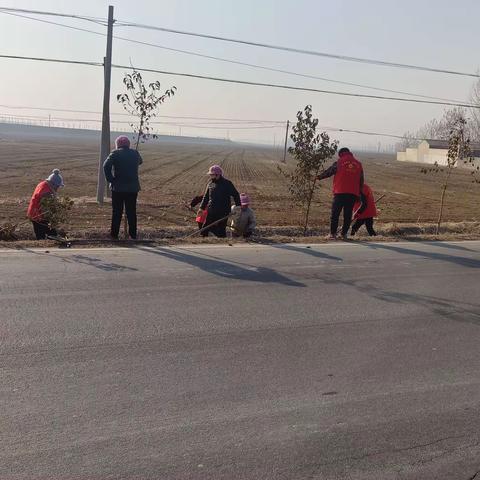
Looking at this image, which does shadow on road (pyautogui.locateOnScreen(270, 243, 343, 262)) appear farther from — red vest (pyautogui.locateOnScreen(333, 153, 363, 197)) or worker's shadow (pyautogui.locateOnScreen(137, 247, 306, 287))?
red vest (pyautogui.locateOnScreen(333, 153, 363, 197))

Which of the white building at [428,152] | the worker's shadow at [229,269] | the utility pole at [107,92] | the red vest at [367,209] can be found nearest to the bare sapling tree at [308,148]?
the red vest at [367,209]

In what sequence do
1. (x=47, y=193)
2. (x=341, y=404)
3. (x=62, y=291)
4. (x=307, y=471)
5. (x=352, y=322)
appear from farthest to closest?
1. (x=47, y=193)
2. (x=62, y=291)
3. (x=352, y=322)
4. (x=341, y=404)
5. (x=307, y=471)

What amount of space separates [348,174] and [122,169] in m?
3.98

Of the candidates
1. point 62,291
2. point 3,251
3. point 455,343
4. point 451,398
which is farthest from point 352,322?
point 3,251

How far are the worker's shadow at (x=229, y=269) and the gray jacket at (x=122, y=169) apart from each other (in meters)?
1.32

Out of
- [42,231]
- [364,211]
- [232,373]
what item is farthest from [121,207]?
[232,373]

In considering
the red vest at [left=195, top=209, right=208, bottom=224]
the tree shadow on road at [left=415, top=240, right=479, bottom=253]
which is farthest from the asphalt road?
the red vest at [left=195, top=209, right=208, bottom=224]

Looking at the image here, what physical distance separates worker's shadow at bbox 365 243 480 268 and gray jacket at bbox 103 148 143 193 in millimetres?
4105

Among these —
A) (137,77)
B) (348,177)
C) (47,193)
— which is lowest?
(47,193)

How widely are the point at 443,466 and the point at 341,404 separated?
2.67 ft

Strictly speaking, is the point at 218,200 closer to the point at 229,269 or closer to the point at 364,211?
the point at 229,269

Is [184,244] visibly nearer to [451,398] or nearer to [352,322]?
[352,322]

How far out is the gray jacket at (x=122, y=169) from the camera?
920cm

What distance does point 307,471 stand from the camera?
307 centimetres
